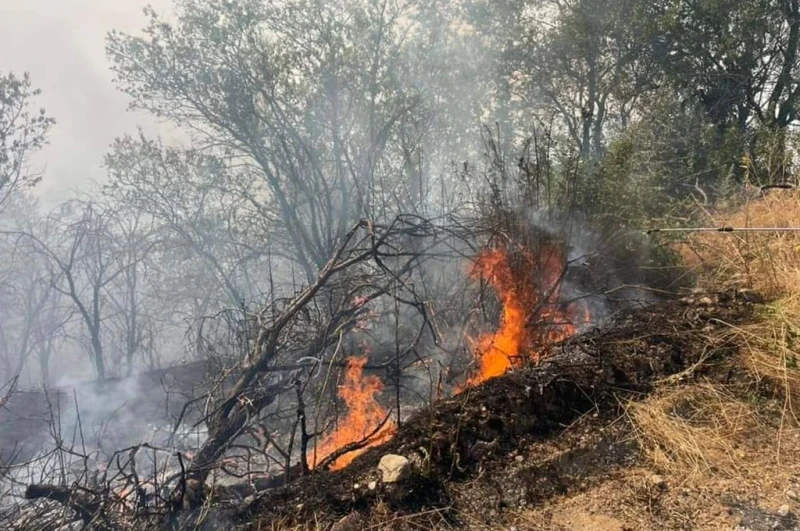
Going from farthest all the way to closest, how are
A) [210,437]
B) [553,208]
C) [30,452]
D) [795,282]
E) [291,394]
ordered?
Answer: [30,452]
[291,394]
[553,208]
[210,437]
[795,282]

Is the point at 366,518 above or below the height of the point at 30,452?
above

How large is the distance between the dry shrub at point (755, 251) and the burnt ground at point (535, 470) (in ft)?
3.75

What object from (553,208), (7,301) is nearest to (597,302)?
(553,208)

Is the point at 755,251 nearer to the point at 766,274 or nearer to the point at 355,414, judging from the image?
the point at 766,274

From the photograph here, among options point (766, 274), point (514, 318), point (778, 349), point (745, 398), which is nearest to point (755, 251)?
point (766, 274)

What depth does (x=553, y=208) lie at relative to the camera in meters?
5.83

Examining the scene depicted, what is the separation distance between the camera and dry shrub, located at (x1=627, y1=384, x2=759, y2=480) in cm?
281

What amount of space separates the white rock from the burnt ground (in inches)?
1.5

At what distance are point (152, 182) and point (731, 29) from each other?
14.6 meters

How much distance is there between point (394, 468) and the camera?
2.78m

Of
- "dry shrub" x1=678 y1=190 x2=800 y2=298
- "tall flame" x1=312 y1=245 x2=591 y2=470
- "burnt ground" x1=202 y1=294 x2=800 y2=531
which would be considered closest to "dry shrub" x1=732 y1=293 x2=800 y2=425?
"burnt ground" x1=202 y1=294 x2=800 y2=531

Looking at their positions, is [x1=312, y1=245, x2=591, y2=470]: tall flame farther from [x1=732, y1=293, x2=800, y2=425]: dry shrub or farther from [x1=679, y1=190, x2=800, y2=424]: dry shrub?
[x1=732, y1=293, x2=800, y2=425]: dry shrub

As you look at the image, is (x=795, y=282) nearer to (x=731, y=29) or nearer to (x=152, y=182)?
(x=731, y=29)

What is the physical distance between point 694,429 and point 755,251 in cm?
272
